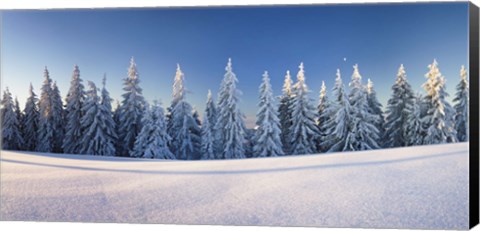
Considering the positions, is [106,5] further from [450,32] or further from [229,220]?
[450,32]

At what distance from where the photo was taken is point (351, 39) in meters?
9.70

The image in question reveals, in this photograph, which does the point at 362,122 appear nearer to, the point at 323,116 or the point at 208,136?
the point at 323,116

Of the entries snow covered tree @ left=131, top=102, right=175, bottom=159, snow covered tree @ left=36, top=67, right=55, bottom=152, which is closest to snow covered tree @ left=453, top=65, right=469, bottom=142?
snow covered tree @ left=131, top=102, right=175, bottom=159

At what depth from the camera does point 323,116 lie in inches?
395

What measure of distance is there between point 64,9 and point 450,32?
7265 mm

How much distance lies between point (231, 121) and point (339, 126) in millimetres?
2063

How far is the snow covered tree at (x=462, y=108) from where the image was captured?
30.0 feet

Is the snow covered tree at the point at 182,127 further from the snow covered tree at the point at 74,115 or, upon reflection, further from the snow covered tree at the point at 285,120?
the snow covered tree at the point at 74,115

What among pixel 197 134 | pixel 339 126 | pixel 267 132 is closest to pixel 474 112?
pixel 339 126

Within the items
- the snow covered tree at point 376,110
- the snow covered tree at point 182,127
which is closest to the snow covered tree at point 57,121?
the snow covered tree at point 182,127

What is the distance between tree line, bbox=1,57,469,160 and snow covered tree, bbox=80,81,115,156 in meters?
0.02

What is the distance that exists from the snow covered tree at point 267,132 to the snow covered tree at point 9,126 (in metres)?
4.80

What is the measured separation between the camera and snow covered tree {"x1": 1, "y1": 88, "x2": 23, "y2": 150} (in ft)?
34.5

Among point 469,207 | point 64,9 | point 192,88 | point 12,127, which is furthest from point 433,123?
point 12,127
